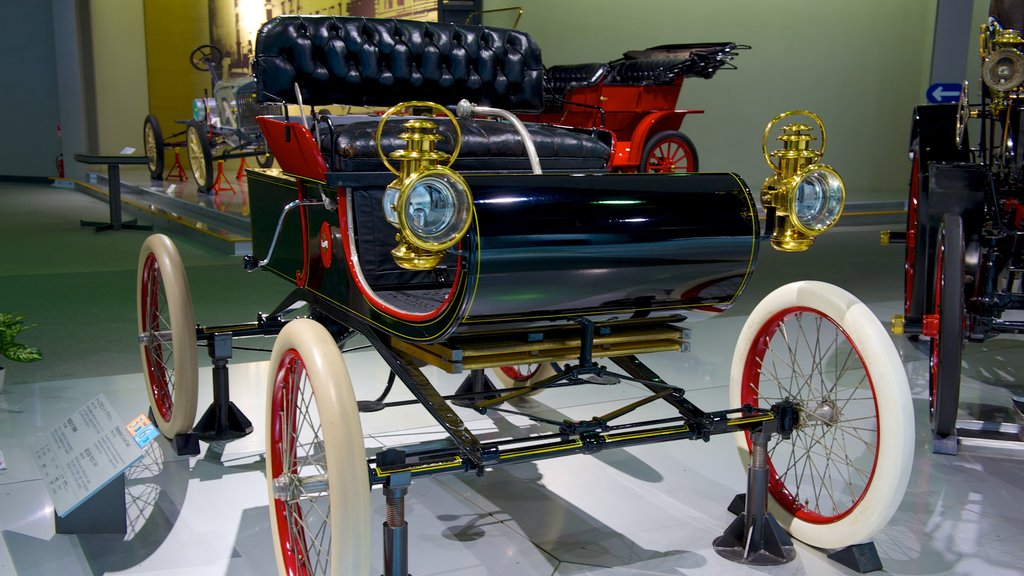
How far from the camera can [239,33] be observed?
1040 cm

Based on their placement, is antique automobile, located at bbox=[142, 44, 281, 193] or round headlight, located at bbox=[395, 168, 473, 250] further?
antique automobile, located at bbox=[142, 44, 281, 193]

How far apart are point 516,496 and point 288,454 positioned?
81 cm

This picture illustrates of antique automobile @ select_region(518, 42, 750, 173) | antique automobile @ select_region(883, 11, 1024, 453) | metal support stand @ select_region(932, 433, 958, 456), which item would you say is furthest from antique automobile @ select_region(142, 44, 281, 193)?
metal support stand @ select_region(932, 433, 958, 456)

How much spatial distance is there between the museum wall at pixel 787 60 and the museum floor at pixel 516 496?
607 cm

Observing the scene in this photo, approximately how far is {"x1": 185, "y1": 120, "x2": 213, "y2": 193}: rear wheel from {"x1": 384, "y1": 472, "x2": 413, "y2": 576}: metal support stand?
279 inches

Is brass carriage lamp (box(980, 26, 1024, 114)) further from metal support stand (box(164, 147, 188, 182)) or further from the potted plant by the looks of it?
metal support stand (box(164, 147, 188, 182))

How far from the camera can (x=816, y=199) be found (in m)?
2.16

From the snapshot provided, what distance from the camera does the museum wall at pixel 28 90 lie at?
39.0 ft

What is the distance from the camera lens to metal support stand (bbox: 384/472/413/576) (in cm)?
179

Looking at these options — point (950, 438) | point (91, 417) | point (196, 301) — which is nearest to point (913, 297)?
point (950, 438)

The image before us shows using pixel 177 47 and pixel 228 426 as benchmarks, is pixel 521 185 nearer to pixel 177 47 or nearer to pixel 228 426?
pixel 228 426

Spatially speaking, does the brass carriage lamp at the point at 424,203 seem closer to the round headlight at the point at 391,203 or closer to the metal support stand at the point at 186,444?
the round headlight at the point at 391,203

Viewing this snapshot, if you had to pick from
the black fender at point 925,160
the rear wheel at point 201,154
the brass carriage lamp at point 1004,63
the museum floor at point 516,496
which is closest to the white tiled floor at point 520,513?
the museum floor at point 516,496

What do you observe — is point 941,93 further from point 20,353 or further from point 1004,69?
point 20,353
